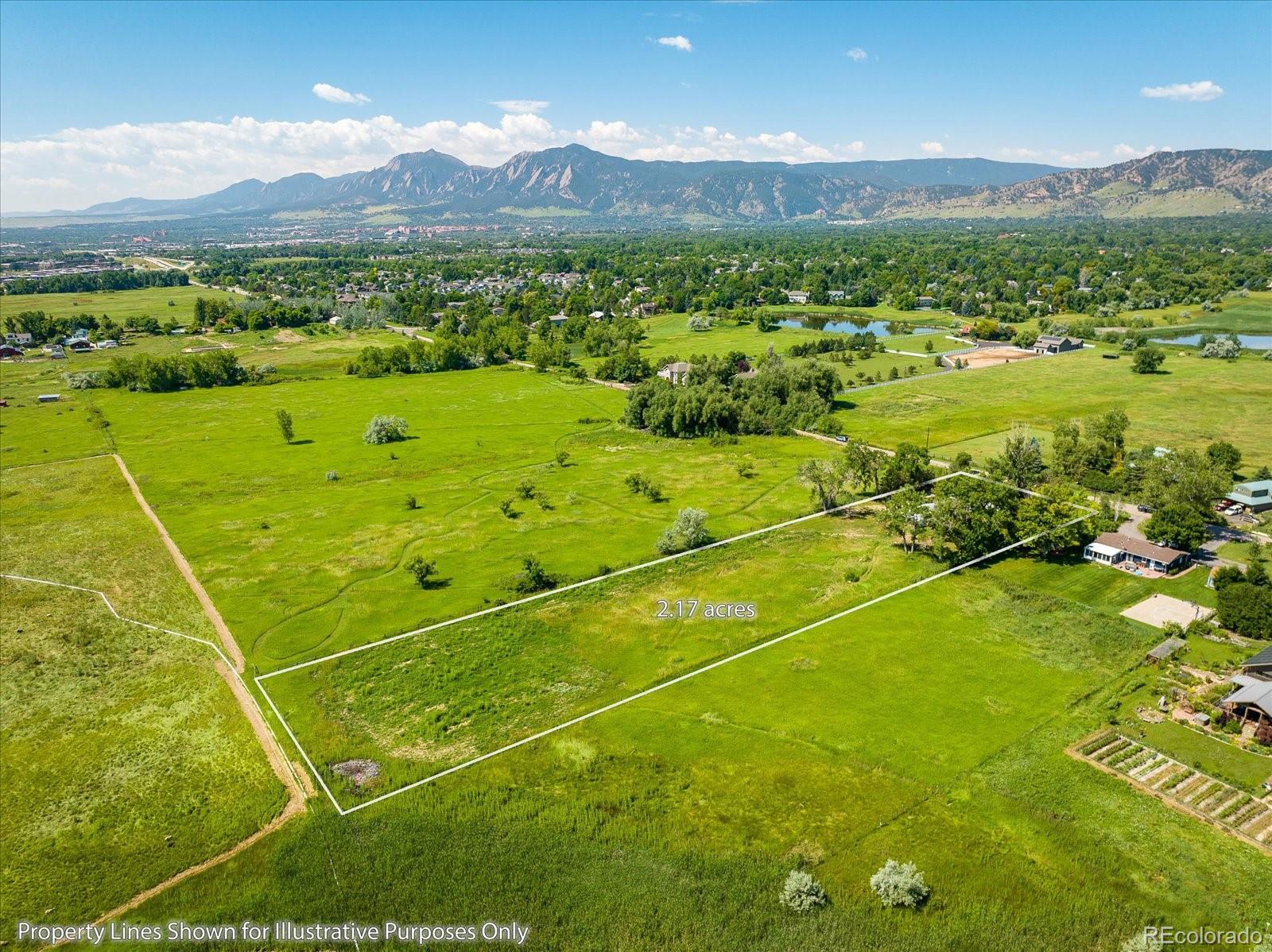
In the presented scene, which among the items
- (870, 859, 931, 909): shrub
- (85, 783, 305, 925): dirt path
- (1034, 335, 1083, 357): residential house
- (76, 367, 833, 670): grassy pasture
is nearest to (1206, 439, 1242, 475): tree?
(76, 367, 833, 670): grassy pasture

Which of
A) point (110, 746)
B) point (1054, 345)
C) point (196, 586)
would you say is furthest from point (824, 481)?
point (1054, 345)

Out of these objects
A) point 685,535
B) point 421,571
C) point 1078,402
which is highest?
point 1078,402

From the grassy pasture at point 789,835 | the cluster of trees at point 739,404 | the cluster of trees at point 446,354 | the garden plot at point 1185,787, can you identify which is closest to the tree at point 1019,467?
the cluster of trees at point 739,404

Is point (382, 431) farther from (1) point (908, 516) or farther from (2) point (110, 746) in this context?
(1) point (908, 516)

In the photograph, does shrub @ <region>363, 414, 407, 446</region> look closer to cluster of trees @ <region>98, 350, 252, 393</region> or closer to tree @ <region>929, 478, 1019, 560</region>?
cluster of trees @ <region>98, 350, 252, 393</region>

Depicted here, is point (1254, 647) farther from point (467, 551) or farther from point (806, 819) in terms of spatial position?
point (467, 551)
